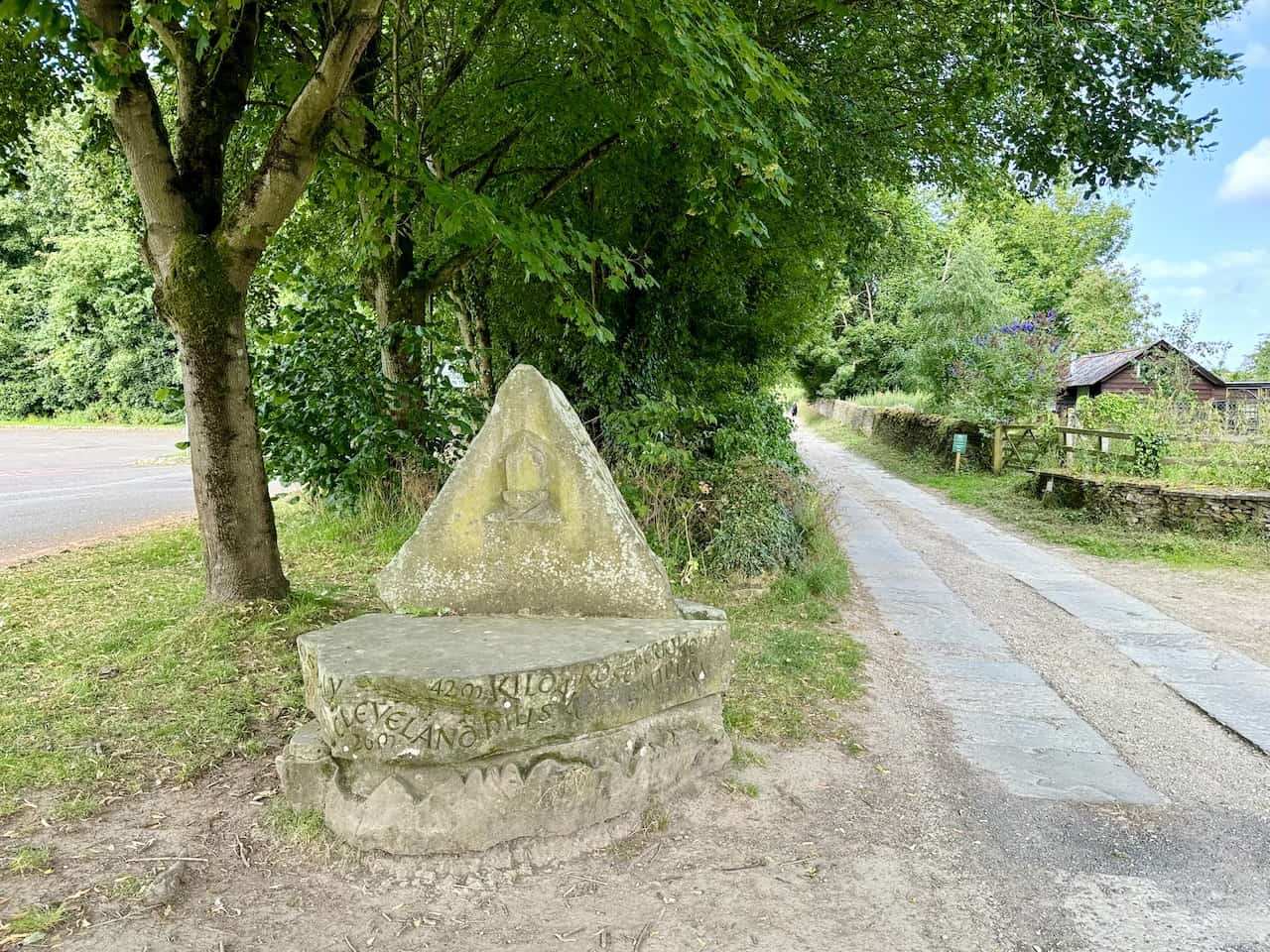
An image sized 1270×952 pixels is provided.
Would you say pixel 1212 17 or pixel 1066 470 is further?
pixel 1066 470

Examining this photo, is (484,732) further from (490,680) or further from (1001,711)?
(1001,711)

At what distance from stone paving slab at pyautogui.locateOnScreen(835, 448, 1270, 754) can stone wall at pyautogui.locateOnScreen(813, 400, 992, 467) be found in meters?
7.44

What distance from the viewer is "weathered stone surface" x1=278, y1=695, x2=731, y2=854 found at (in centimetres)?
289

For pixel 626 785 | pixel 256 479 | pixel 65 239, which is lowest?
pixel 626 785

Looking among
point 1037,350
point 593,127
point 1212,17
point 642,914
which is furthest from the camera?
point 1037,350

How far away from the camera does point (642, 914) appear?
267 centimetres

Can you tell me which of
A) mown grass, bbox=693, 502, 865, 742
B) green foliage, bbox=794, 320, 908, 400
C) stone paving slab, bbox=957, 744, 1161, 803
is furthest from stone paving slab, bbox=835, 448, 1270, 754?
green foliage, bbox=794, 320, 908, 400

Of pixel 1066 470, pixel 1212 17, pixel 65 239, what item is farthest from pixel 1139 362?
pixel 65 239

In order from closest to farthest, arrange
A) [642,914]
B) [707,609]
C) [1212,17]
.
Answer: [642,914] < [707,609] < [1212,17]

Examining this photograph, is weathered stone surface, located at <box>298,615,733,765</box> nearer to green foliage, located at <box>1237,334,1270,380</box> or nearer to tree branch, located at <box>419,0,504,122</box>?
tree branch, located at <box>419,0,504,122</box>

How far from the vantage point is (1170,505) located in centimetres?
1100

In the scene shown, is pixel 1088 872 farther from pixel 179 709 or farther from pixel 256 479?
pixel 256 479

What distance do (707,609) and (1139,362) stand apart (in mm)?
24306

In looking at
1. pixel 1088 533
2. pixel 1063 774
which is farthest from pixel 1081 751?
pixel 1088 533
